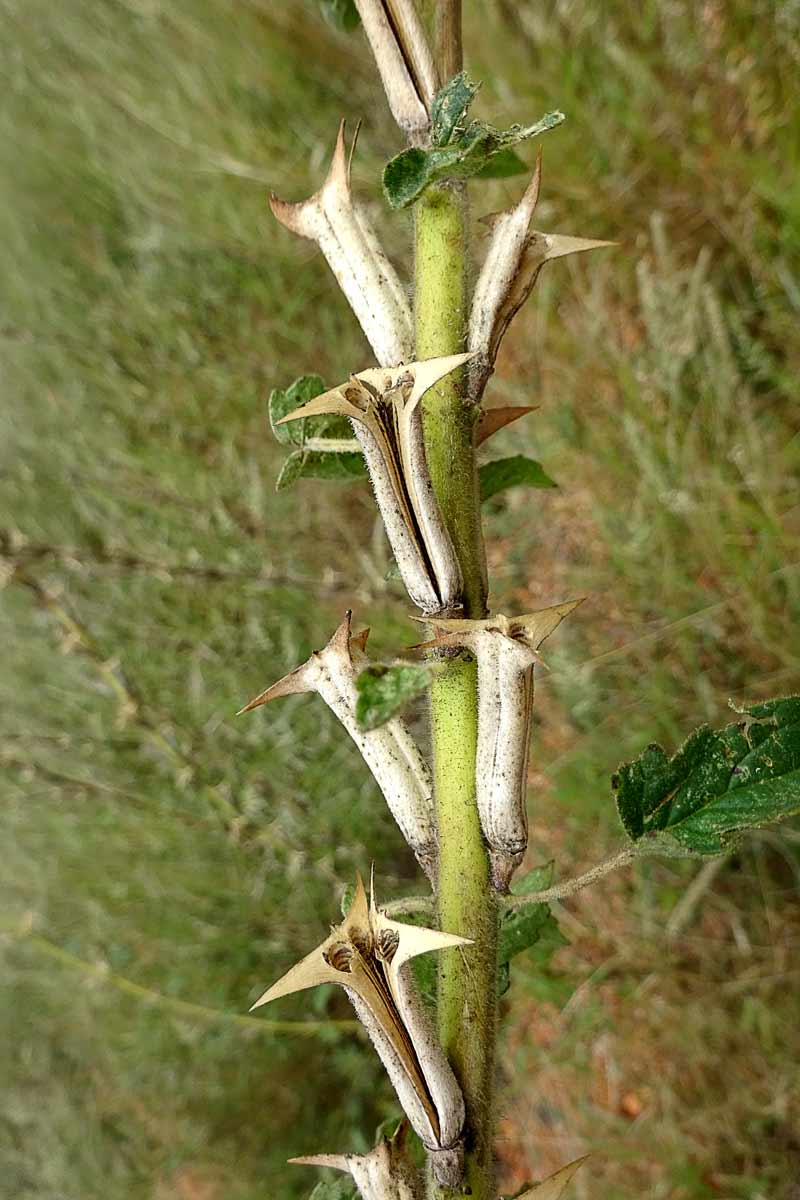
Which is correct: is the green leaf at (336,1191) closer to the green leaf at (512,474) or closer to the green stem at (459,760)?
the green stem at (459,760)

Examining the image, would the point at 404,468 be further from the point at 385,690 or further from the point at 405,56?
the point at 405,56

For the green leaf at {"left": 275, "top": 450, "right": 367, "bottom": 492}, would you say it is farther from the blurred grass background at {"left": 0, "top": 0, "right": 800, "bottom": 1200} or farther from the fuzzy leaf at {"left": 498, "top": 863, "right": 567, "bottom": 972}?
the blurred grass background at {"left": 0, "top": 0, "right": 800, "bottom": 1200}

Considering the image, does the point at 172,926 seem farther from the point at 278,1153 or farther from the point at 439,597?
the point at 439,597

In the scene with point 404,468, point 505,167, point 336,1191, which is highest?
point 505,167

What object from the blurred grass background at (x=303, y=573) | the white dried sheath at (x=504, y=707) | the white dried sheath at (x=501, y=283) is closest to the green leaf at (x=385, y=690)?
the white dried sheath at (x=504, y=707)

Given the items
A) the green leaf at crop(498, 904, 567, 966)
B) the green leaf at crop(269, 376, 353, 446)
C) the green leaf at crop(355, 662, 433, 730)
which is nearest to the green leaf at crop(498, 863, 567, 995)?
the green leaf at crop(498, 904, 567, 966)

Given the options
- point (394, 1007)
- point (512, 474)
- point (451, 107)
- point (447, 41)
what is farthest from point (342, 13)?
point (394, 1007)
